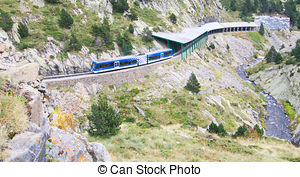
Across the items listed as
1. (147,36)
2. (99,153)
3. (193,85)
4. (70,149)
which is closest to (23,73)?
(70,149)

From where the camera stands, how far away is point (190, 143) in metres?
19.0

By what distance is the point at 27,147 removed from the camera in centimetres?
841

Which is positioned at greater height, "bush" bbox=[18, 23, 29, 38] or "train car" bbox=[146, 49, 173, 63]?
"bush" bbox=[18, 23, 29, 38]

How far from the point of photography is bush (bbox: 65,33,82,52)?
3791 cm

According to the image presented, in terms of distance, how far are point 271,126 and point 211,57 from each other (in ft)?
102

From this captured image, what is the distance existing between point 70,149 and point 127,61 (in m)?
28.2

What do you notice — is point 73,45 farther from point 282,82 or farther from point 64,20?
point 282,82

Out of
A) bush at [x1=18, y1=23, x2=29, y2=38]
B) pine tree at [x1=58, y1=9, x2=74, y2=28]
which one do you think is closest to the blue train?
bush at [x1=18, y1=23, x2=29, y2=38]

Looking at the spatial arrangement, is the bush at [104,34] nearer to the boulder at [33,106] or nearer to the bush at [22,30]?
the bush at [22,30]

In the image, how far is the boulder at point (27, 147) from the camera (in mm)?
Result: 8055

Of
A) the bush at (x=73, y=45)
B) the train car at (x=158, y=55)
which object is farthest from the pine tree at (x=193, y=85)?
the bush at (x=73, y=45)

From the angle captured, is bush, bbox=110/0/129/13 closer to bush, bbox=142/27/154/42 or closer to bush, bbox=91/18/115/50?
bush, bbox=142/27/154/42

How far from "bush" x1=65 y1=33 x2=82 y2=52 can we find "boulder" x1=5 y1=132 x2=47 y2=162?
104ft

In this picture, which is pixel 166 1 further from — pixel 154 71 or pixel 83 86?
pixel 83 86
